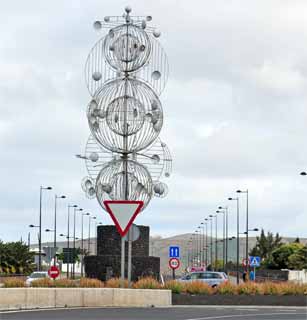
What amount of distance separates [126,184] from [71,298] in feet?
60.1

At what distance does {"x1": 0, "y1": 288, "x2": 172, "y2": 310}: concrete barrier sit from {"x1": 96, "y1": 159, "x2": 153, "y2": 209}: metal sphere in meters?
16.8

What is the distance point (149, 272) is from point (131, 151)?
316 inches

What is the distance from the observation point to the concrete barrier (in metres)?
24.4

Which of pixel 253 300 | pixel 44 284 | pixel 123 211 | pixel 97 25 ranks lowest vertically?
pixel 253 300

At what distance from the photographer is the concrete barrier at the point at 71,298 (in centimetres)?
2438

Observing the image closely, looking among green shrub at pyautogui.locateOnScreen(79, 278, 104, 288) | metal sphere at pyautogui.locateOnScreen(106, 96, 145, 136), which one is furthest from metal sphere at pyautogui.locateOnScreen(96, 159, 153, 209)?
green shrub at pyautogui.locateOnScreen(79, 278, 104, 288)

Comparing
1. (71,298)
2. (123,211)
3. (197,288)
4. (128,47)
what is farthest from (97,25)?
(123,211)

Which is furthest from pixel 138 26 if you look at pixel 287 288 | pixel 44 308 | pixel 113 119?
pixel 44 308

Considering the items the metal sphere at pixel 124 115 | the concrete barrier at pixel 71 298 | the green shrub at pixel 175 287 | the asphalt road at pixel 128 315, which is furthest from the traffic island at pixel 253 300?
the metal sphere at pixel 124 115

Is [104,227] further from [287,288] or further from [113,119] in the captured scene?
[287,288]

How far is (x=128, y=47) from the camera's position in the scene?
43.6m

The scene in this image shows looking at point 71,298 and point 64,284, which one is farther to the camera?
point 64,284

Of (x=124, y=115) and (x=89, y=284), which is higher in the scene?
(x=124, y=115)

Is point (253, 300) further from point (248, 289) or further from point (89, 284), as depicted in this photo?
point (89, 284)
